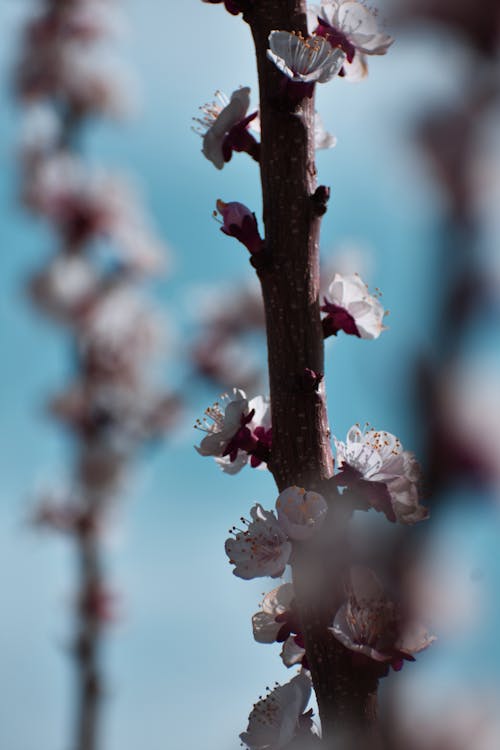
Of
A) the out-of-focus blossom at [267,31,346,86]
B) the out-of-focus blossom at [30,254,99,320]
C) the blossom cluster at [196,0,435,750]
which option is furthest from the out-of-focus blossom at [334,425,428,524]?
the out-of-focus blossom at [30,254,99,320]

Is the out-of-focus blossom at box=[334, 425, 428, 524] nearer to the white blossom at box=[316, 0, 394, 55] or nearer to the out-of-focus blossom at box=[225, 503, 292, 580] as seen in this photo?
the out-of-focus blossom at box=[225, 503, 292, 580]

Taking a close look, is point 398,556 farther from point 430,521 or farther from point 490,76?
point 490,76

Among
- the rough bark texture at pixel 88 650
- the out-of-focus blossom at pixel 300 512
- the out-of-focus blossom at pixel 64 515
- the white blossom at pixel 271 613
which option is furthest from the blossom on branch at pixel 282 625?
the out-of-focus blossom at pixel 64 515

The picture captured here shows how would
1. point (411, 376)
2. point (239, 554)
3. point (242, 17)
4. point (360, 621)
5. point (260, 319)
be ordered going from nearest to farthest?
point (411, 376) → point (360, 621) → point (239, 554) → point (242, 17) → point (260, 319)

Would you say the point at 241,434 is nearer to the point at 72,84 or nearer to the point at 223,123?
the point at 223,123

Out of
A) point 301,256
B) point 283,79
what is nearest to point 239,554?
point 301,256

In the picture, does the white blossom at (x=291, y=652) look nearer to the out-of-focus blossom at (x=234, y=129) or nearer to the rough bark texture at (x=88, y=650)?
the out-of-focus blossom at (x=234, y=129)
